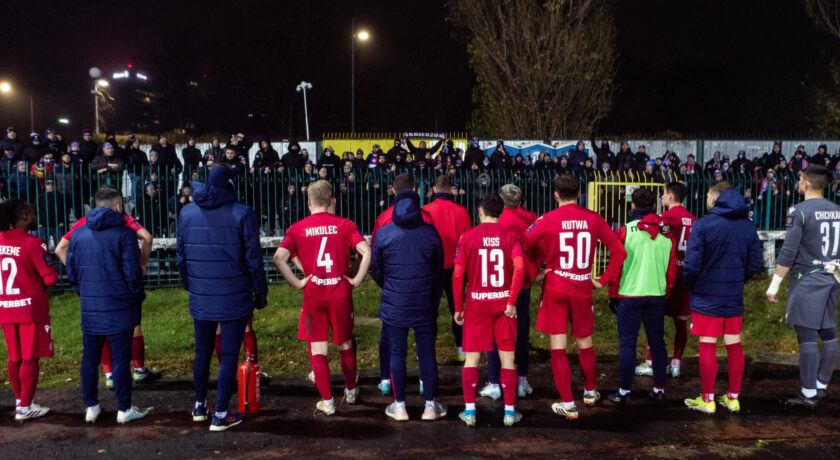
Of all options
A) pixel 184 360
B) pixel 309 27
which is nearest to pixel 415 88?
pixel 309 27

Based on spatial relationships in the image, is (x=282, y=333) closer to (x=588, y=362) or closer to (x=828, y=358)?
(x=588, y=362)

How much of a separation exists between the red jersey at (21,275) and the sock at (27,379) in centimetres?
36

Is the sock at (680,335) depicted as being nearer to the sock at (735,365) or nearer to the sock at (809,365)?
the sock at (735,365)

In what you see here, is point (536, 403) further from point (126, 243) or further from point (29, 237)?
point (29, 237)

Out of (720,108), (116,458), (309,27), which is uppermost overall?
(309,27)

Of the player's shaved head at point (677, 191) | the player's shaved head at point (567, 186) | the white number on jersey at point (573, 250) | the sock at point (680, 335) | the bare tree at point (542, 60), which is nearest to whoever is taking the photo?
the white number on jersey at point (573, 250)

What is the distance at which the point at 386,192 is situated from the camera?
37.4 ft

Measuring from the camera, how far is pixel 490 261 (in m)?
4.97

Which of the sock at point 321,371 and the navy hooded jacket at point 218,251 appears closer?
the navy hooded jacket at point 218,251

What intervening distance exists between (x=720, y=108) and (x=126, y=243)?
48221 mm

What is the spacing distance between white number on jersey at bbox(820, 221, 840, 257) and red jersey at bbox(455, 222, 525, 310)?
2780 mm

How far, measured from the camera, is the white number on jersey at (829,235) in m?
5.52

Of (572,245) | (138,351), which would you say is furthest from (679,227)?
(138,351)

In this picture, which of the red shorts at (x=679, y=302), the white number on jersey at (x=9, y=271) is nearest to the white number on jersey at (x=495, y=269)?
the red shorts at (x=679, y=302)
